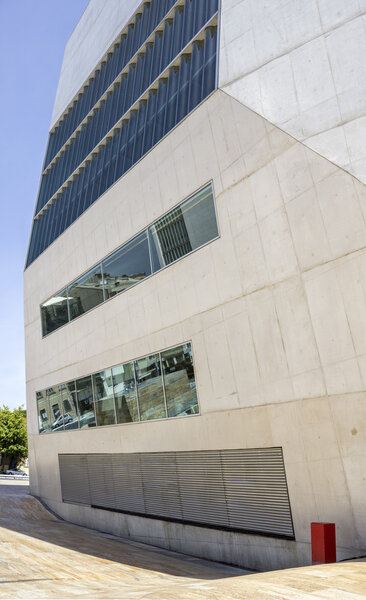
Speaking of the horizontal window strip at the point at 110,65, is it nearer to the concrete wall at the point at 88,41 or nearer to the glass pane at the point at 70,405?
the concrete wall at the point at 88,41

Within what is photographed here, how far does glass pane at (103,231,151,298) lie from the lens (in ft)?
57.7

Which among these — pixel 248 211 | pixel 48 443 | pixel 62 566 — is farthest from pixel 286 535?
pixel 48 443

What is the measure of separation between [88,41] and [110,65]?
14.9ft

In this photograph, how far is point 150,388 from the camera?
17.0 metres

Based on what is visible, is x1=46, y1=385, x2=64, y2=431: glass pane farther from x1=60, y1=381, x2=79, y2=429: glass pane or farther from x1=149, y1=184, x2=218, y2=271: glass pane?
x1=149, y1=184, x2=218, y2=271: glass pane

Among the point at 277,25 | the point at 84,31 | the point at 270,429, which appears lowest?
the point at 270,429

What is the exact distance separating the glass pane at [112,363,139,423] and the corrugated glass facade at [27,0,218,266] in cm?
753

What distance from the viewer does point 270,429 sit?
12352mm

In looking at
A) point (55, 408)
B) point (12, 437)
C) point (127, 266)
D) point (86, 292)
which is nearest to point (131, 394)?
point (127, 266)

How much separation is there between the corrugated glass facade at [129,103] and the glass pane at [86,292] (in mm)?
3169

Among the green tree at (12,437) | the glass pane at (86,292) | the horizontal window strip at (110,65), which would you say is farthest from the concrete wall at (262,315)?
the green tree at (12,437)

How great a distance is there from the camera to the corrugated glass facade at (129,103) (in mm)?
16172

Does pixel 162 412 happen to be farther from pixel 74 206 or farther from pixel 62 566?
pixel 74 206

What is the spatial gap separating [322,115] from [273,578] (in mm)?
9451
